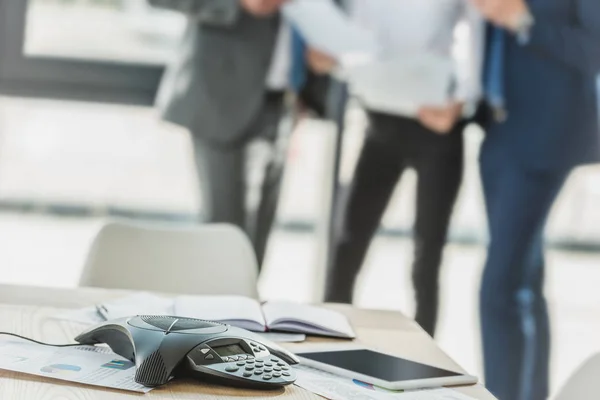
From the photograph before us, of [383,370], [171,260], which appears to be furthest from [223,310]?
[171,260]

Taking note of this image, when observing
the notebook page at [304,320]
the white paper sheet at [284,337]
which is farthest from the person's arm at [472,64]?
the white paper sheet at [284,337]

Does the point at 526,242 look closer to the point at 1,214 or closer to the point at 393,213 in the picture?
the point at 393,213

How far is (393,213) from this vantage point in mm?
2734

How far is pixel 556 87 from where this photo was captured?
2.44 metres

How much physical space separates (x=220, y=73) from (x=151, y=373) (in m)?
1.84

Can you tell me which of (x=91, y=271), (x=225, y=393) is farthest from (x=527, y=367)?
(x=225, y=393)

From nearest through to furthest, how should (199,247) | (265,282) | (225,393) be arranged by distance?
(225,393), (199,247), (265,282)

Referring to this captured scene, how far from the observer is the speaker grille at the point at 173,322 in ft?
3.24

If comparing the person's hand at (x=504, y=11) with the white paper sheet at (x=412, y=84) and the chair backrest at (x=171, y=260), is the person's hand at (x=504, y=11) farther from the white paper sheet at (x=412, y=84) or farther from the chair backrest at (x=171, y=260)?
the chair backrest at (x=171, y=260)

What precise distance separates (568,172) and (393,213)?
58 cm

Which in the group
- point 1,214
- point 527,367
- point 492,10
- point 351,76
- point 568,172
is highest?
point 492,10

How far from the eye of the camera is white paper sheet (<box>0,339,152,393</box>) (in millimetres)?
924

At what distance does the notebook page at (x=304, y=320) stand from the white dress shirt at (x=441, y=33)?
1.42 m

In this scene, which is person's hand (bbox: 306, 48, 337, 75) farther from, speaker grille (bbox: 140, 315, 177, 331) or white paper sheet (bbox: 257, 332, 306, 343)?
speaker grille (bbox: 140, 315, 177, 331)
